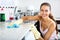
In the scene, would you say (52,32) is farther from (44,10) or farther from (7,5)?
(7,5)

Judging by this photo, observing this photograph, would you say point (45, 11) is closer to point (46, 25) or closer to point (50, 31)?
point (46, 25)

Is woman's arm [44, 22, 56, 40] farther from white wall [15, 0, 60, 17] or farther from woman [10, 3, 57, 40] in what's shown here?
white wall [15, 0, 60, 17]

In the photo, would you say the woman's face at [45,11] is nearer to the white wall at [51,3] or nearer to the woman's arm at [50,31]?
the woman's arm at [50,31]

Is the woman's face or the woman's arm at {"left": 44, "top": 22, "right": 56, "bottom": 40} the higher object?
the woman's face

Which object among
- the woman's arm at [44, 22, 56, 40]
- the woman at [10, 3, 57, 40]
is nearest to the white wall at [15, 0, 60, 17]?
the woman at [10, 3, 57, 40]

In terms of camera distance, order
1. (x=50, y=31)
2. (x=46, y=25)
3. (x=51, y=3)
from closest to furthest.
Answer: (x=50, y=31) → (x=46, y=25) → (x=51, y=3)

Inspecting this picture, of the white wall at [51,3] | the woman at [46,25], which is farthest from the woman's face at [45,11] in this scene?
the white wall at [51,3]

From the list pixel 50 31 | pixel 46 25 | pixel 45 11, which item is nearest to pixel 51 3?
pixel 45 11

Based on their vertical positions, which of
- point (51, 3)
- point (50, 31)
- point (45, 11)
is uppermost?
point (51, 3)

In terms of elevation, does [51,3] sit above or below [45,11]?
above

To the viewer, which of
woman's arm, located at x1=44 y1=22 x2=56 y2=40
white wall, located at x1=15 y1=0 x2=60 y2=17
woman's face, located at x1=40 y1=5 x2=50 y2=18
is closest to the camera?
woman's arm, located at x1=44 y1=22 x2=56 y2=40

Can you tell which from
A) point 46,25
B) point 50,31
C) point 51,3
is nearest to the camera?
point 50,31

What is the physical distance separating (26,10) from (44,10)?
1494 millimetres

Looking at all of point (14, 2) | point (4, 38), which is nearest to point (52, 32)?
point (4, 38)
